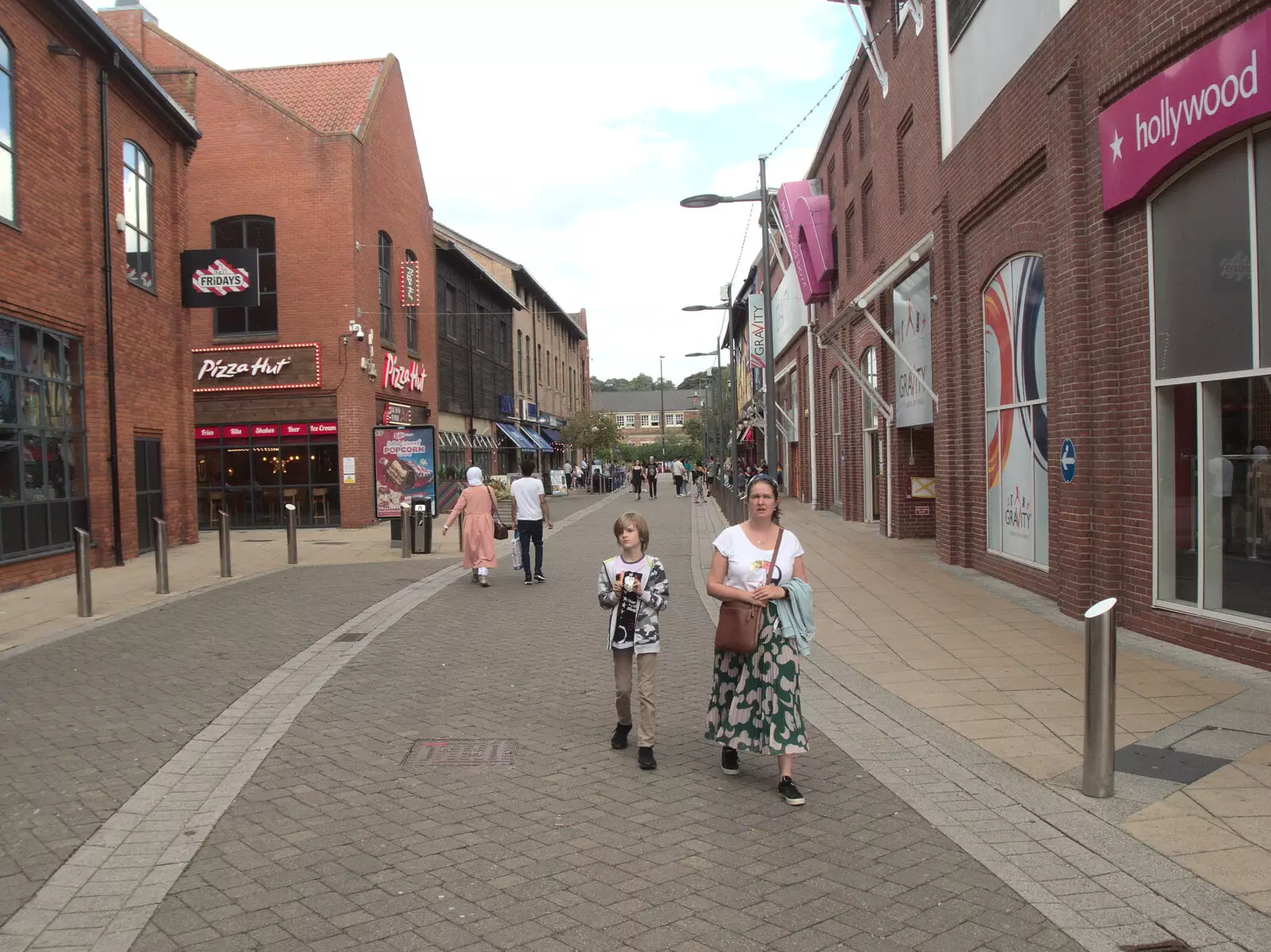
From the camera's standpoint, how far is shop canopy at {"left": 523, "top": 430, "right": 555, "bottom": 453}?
5034 centimetres

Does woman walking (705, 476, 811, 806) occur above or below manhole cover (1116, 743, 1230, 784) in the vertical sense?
above

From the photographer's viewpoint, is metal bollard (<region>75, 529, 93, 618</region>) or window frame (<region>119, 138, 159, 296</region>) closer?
metal bollard (<region>75, 529, 93, 618</region>)

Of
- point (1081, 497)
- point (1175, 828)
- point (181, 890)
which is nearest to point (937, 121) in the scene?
point (1081, 497)

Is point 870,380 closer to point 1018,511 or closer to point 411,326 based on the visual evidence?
point 1018,511

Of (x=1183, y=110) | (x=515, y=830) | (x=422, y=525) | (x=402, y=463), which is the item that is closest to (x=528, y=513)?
(x=422, y=525)

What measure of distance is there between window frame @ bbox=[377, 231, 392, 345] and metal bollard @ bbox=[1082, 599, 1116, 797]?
77.1ft

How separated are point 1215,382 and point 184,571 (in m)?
13.5

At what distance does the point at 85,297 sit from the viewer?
15.2 metres

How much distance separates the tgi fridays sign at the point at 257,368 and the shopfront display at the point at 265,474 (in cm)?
96

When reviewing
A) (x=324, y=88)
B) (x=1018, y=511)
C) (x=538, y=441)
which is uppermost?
(x=324, y=88)

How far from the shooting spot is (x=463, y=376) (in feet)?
120

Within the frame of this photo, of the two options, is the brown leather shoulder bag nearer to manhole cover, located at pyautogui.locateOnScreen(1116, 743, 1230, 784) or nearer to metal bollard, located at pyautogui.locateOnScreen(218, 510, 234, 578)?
manhole cover, located at pyautogui.locateOnScreen(1116, 743, 1230, 784)

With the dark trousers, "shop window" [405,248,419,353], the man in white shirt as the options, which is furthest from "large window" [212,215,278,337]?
the dark trousers

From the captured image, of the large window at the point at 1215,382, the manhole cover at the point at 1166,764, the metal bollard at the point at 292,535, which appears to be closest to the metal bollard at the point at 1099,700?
the manhole cover at the point at 1166,764
